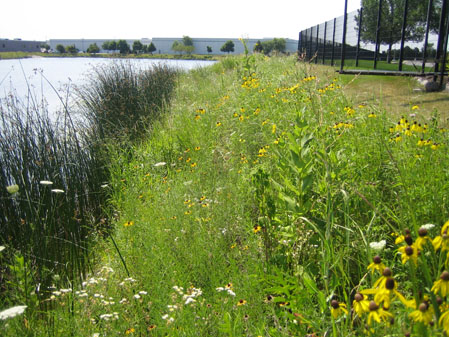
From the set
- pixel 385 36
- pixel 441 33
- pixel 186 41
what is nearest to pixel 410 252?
pixel 441 33

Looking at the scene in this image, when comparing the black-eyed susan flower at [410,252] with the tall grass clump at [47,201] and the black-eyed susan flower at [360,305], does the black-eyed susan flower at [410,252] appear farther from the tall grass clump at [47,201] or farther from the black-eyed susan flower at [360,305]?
the tall grass clump at [47,201]

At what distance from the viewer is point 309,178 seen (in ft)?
6.75

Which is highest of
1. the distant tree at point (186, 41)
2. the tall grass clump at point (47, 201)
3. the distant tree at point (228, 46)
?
the distant tree at point (186, 41)

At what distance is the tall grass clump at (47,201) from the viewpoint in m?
2.86

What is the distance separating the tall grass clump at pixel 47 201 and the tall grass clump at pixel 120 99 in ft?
4.55

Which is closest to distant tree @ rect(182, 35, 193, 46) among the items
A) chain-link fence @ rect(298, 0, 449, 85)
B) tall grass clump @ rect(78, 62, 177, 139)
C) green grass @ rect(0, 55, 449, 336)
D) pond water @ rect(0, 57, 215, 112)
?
chain-link fence @ rect(298, 0, 449, 85)

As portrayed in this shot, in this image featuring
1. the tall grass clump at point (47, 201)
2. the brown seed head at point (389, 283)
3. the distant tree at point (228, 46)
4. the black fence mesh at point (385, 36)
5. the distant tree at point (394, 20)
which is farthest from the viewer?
the distant tree at point (228, 46)

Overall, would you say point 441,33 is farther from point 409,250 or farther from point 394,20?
point 394,20

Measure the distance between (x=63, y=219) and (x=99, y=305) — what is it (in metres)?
1.67

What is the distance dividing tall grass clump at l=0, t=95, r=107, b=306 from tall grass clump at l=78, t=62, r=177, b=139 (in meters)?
1.39

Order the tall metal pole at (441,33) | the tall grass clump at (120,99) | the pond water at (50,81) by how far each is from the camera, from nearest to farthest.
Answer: the pond water at (50,81) < the tall metal pole at (441,33) < the tall grass clump at (120,99)

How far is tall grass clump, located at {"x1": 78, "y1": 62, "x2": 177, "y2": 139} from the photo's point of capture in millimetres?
6070

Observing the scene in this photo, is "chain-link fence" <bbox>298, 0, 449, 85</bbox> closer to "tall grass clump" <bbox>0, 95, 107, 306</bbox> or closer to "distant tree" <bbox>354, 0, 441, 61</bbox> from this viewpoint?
"distant tree" <bbox>354, 0, 441, 61</bbox>

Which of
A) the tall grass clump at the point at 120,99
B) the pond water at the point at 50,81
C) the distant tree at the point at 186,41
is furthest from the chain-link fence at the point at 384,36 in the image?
the distant tree at the point at 186,41
